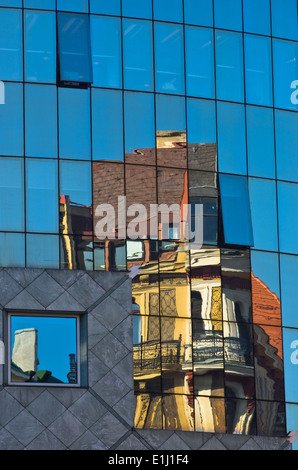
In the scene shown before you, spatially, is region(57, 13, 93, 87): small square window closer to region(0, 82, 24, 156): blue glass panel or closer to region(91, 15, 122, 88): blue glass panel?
region(91, 15, 122, 88): blue glass panel

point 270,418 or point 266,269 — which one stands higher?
point 266,269

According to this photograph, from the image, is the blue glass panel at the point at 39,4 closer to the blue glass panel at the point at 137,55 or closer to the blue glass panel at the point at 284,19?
the blue glass panel at the point at 137,55

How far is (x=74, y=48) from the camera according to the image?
112 feet

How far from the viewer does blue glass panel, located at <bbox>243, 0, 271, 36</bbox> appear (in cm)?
3638

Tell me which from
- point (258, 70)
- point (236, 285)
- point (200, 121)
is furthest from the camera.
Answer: point (258, 70)

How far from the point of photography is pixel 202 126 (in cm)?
3503

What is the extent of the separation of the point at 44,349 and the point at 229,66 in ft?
33.9

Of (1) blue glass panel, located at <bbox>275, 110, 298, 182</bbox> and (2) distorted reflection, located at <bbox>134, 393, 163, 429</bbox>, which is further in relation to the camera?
(1) blue glass panel, located at <bbox>275, 110, 298, 182</bbox>

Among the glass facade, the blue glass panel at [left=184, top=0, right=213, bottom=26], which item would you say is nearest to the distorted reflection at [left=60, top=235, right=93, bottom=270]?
the glass facade

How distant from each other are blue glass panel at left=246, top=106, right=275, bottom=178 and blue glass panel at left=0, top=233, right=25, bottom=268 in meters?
7.39

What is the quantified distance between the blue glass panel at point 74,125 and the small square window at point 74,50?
0.38 metres

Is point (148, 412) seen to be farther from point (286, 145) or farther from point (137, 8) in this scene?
point (137, 8)

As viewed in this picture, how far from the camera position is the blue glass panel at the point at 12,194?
32.7 metres

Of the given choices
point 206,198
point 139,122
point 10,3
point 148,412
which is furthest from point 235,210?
point 10,3
